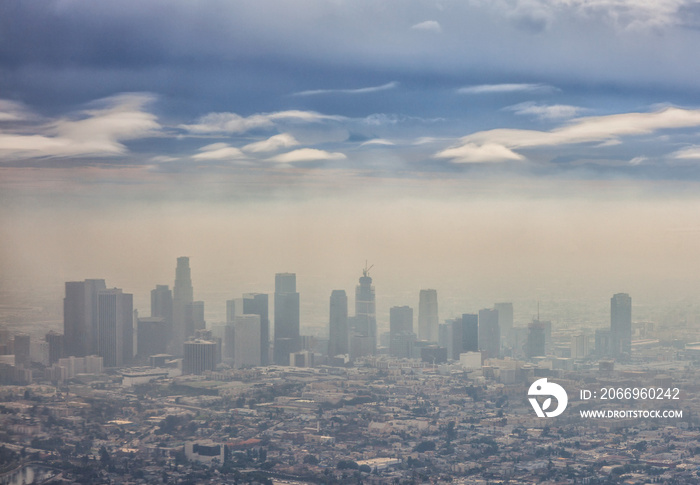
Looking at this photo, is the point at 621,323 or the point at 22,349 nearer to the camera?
the point at 22,349

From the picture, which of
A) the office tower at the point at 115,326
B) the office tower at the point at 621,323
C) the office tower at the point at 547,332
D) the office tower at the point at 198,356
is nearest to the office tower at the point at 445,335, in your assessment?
the office tower at the point at 547,332

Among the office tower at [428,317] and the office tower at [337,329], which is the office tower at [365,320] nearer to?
the office tower at [337,329]

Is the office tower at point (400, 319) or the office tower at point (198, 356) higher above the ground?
the office tower at point (400, 319)

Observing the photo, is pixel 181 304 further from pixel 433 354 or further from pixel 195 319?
Answer: pixel 433 354

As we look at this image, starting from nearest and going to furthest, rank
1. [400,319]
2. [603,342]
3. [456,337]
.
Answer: [603,342] → [456,337] → [400,319]

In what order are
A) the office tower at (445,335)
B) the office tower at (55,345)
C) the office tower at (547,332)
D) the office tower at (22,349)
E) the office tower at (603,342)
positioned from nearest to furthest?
the office tower at (22,349), the office tower at (55,345), the office tower at (603,342), the office tower at (547,332), the office tower at (445,335)

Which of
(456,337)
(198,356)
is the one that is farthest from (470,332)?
(198,356)

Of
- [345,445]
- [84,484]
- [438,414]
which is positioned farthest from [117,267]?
[438,414]
